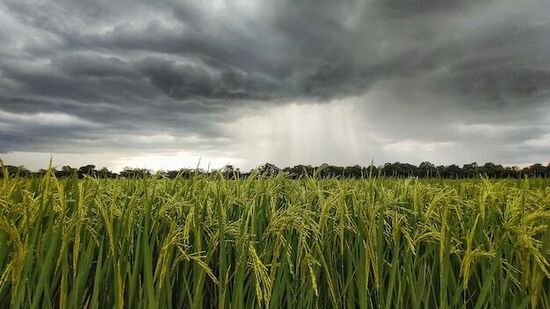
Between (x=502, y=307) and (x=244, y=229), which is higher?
(x=244, y=229)

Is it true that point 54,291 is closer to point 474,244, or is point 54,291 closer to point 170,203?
point 170,203

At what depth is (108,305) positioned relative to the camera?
12.8 ft

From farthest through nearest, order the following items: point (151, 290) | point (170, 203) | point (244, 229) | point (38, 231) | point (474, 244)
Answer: point (474, 244), point (170, 203), point (38, 231), point (244, 229), point (151, 290)

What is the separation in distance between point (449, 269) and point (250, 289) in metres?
1.98

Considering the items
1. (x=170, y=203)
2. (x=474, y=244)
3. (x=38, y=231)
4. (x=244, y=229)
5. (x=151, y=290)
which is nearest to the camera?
(x=151, y=290)

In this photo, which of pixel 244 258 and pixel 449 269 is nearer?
pixel 244 258

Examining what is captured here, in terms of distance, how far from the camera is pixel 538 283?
430 centimetres

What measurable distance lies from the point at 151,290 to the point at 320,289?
5.31 ft

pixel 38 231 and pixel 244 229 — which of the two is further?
pixel 38 231

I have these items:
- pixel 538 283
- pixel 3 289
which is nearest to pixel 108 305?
pixel 3 289

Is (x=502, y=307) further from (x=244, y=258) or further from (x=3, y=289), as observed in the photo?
(x=3, y=289)

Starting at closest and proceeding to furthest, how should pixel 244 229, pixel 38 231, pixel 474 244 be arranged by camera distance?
pixel 244 229
pixel 38 231
pixel 474 244

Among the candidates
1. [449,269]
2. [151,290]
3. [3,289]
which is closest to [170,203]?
[151,290]

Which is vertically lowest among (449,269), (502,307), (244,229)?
(502,307)
